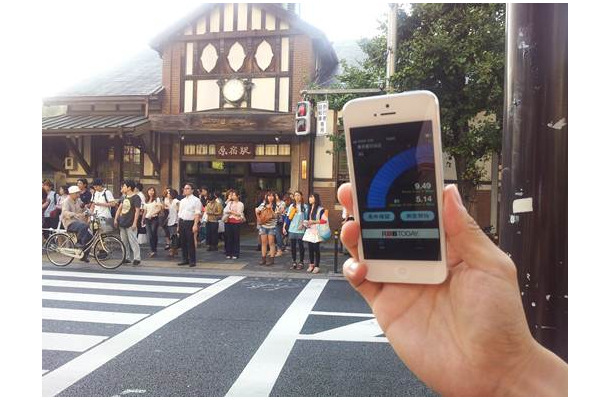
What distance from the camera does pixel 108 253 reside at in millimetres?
9852

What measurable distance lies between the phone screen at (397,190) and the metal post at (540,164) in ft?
1.56

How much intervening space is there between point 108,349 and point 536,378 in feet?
15.2

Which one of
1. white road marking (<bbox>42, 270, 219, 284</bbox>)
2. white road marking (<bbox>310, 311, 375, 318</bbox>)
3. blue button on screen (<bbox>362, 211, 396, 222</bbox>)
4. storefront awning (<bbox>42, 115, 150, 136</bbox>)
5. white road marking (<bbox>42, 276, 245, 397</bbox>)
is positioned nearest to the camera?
blue button on screen (<bbox>362, 211, 396, 222</bbox>)

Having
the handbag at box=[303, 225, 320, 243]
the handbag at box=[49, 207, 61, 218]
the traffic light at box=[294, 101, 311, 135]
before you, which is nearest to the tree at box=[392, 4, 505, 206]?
the traffic light at box=[294, 101, 311, 135]

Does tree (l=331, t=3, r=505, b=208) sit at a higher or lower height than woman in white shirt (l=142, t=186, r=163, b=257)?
higher

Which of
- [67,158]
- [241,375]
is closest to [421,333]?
[241,375]

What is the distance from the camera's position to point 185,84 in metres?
16.4

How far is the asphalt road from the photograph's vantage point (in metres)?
3.94

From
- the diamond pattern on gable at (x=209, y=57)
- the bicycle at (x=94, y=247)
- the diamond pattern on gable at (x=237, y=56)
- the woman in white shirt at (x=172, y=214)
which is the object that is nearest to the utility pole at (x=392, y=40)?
the woman in white shirt at (x=172, y=214)

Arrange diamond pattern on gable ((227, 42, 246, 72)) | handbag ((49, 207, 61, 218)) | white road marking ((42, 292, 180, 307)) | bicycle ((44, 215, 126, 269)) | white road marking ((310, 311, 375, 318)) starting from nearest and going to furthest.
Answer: white road marking ((310, 311, 375, 318)) < white road marking ((42, 292, 180, 307)) < bicycle ((44, 215, 126, 269)) < handbag ((49, 207, 61, 218)) < diamond pattern on gable ((227, 42, 246, 72))

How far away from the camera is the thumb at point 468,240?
1582mm

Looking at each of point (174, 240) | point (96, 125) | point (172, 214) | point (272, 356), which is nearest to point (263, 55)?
point (96, 125)

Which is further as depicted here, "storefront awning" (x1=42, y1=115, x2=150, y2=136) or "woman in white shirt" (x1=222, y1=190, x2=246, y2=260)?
"storefront awning" (x1=42, y1=115, x2=150, y2=136)

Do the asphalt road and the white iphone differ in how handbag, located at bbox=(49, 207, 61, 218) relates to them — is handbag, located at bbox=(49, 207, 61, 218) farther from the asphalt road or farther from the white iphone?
the white iphone
